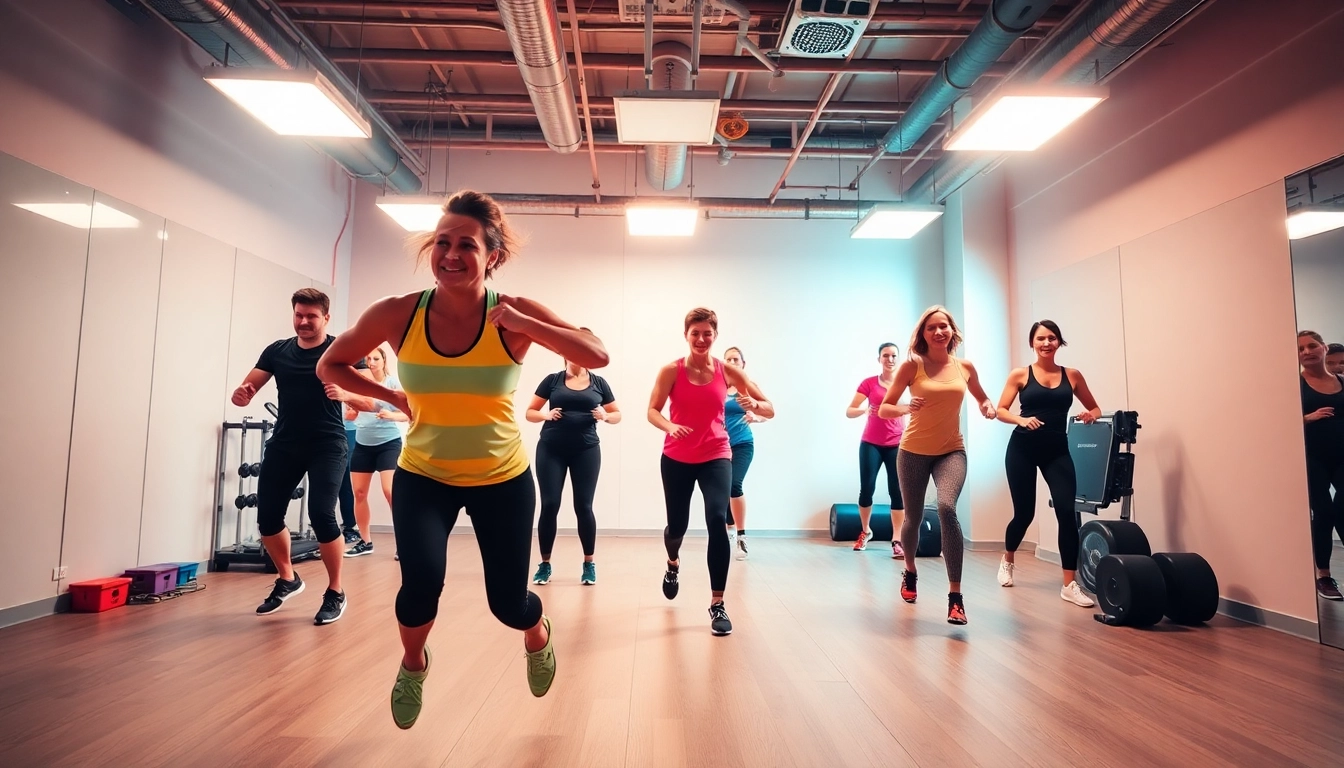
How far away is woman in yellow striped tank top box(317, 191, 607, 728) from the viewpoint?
1.87 meters

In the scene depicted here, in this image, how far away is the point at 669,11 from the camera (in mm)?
4777

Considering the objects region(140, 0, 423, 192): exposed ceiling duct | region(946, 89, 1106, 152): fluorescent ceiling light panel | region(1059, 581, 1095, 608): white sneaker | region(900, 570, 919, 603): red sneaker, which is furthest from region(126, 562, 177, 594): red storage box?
region(946, 89, 1106, 152): fluorescent ceiling light panel

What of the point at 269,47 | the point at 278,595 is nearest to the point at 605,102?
the point at 269,47

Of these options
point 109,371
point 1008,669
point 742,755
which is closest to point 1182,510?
point 1008,669

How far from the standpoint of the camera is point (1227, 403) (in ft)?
13.1

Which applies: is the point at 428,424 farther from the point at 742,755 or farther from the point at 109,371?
the point at 109,371

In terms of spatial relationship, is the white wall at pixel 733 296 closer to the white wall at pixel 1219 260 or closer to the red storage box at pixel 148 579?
the white wall at pixel 1219 260

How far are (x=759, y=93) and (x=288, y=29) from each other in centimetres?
394

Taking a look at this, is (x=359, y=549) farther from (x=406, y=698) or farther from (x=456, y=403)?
(x=456, y=403)

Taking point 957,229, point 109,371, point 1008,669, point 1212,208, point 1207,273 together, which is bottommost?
point 1008,669

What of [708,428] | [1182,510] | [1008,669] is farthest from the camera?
[1182,510]

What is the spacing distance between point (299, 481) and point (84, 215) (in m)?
2.16

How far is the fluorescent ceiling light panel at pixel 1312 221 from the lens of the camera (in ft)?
10.9

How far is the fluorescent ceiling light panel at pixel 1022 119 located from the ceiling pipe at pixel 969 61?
0.42m
